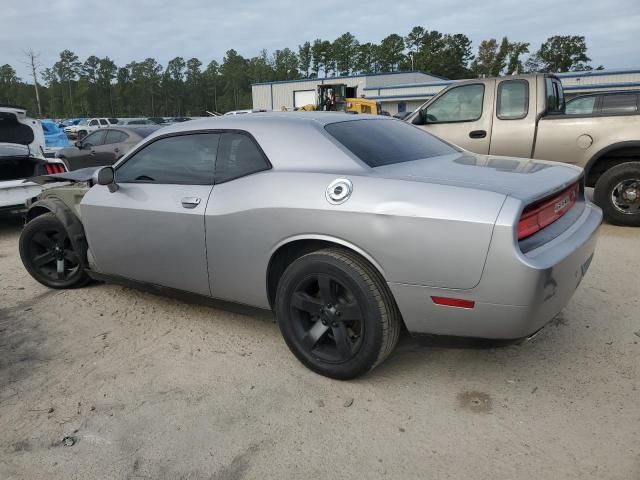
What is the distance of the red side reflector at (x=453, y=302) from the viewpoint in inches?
91.4

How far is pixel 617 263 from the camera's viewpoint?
4.82 metres

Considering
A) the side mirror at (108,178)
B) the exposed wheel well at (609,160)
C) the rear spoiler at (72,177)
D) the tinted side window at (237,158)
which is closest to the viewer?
the tinted side window at (237,158)

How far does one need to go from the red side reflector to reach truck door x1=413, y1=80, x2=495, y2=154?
16.0ft

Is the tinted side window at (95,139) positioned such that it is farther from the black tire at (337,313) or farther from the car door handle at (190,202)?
the black tire at (337,313)

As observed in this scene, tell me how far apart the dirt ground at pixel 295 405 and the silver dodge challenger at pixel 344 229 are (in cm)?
34

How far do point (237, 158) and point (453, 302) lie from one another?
1.64 meters

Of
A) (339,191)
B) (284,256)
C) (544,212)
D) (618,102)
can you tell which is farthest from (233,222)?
(618,102)

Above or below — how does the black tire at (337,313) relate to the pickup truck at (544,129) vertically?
below

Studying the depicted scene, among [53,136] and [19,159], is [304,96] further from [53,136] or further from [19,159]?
[19,159]

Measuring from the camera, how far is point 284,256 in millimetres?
A: 2965

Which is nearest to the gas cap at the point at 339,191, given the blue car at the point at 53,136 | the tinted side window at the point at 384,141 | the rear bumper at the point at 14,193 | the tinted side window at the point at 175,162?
the tinted side window at the point at 384,141

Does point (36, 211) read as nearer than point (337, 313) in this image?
A: No

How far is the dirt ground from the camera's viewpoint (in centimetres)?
221

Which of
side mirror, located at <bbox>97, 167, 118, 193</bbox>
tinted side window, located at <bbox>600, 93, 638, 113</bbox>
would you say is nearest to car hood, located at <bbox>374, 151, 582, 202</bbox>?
side mirror, located at <bbox>97, 167, 118, 193</bbox>
